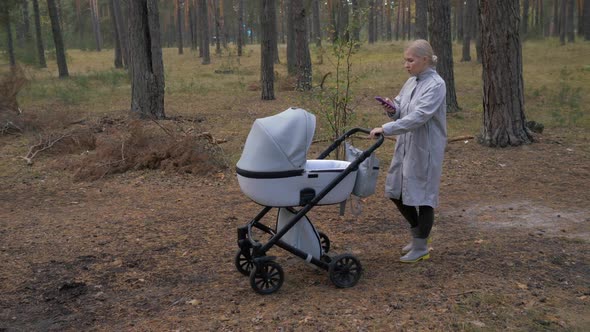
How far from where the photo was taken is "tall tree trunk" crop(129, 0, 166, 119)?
457 inches

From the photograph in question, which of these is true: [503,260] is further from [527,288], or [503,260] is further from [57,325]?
[57,325]

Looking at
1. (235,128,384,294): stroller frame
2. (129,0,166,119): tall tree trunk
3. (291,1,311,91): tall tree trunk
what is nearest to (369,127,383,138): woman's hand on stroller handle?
(235,128,384,294): stroller frame

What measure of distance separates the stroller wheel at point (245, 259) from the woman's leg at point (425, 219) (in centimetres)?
133

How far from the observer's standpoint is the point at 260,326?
3.51m

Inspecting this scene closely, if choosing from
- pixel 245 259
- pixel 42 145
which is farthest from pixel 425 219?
pixel 42 145

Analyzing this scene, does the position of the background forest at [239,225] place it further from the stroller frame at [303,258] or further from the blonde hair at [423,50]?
the blonde hair at [423,50]

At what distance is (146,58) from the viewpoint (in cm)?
1173

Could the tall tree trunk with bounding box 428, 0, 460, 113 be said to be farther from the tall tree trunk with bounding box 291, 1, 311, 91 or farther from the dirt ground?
the dirt ground

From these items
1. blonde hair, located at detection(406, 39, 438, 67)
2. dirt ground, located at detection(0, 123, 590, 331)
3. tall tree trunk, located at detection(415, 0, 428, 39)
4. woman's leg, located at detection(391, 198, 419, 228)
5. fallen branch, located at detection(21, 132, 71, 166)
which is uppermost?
tall tree trunk, located at detection(415, 0, 428, 39)

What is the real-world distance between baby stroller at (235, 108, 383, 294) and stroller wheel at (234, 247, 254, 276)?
0.49 ft

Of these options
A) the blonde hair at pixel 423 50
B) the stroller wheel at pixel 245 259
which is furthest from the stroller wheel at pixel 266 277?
the blonde hair at pixel 423 50

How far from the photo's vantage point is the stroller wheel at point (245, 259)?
433 cm

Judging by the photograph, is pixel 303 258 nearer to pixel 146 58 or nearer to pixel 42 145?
pixel 42 145

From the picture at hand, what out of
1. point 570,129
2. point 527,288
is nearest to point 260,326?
point 527,288
